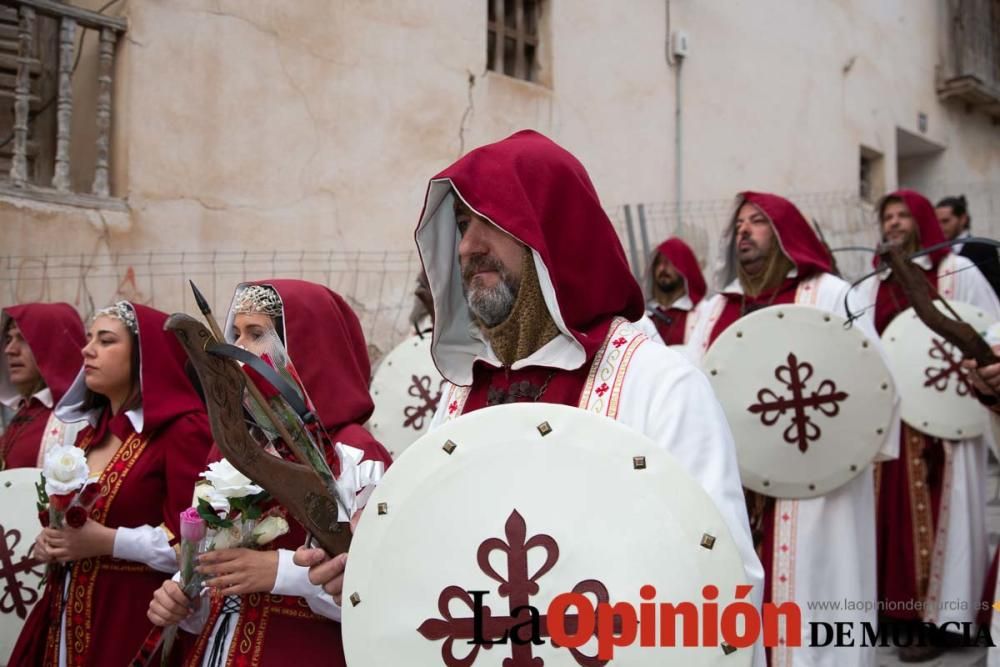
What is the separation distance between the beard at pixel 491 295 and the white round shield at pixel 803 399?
1.74 meters

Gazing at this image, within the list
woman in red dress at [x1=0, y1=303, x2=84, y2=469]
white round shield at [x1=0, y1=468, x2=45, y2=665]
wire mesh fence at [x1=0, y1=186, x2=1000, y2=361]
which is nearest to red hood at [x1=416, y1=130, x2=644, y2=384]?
white round shield at [x1=0, y1=468, x2=45, y2=665]

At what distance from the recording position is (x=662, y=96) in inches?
349

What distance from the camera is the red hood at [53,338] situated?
4.41 meters

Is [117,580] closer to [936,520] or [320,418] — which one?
[320,418]

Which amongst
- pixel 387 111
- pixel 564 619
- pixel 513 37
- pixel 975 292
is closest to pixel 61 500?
pixel 564 619

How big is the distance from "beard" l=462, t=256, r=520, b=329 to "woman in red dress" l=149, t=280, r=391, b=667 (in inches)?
16.6

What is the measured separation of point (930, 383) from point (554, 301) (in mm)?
3140

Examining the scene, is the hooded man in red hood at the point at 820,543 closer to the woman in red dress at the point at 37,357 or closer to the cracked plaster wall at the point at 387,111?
the woman in red dress at the point at 37,357

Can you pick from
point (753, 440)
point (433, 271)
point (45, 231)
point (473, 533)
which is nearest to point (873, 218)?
point (753, 440)

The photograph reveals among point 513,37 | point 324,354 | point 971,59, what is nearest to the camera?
point 324,354

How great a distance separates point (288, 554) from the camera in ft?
7.15

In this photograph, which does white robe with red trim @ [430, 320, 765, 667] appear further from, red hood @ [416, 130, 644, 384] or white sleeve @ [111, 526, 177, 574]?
white sleeve @ [111, 526, 177, 574]

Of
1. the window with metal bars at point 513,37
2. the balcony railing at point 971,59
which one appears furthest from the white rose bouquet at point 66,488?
the balcony railing at point 971,59

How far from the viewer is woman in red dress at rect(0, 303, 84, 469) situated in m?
4.35
